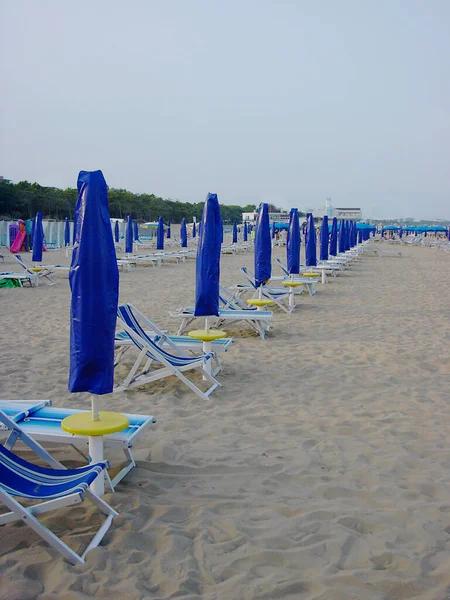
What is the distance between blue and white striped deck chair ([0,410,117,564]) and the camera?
7.29 feet

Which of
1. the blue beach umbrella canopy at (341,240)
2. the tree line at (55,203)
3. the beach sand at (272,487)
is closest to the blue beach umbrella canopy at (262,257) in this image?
the beach sand at (272,487)

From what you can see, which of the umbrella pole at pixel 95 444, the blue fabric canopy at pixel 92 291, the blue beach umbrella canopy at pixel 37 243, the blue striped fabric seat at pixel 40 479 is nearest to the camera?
the blue striped fabric seat at pixel 40 479

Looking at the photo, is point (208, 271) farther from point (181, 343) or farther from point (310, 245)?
point (310, 245)

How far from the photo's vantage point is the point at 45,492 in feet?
7.79

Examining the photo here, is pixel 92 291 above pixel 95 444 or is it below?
above

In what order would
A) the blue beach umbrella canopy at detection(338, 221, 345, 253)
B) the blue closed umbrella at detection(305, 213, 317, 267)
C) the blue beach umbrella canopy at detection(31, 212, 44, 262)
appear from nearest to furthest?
the blue closed umbrella at detection(305, 213, 317, 267) → the blue beach umbrella canopy at detection(31, 212, 44, 262) → the blue beach umbrella canopy at detection(338, 221, 345, 253)

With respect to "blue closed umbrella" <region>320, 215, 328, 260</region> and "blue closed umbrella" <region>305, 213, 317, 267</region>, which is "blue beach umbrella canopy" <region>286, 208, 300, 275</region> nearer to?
"blue closed umbrella" <region>305, 213, 317, 267</region>

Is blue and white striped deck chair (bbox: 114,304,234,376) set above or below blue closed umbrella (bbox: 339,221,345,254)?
below

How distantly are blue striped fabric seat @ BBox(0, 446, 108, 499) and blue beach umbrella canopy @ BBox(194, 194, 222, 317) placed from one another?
276cm

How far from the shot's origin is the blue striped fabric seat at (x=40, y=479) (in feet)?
7.73

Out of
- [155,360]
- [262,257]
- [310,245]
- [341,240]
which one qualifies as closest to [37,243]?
[310,245]

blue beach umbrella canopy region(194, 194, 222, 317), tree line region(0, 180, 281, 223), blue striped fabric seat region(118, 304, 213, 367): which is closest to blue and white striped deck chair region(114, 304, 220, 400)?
blue striped fabric seat region(118, 304, 213, 367)

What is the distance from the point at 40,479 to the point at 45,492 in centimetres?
16

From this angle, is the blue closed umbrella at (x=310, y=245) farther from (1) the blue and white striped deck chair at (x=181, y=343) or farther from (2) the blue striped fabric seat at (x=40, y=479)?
(2) the blue striped fabric seat at (x=40, y=479)
